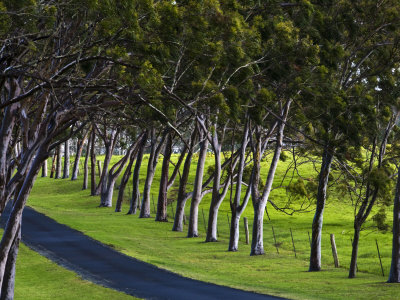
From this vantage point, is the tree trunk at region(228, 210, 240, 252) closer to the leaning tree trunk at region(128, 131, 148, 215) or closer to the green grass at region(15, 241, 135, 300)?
the green grass at region(15, 241, 135, 300)

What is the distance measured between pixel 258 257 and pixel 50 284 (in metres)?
12.5

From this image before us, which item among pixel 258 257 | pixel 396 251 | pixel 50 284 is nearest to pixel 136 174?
pixel 258 257

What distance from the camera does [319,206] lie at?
29625 millimetres

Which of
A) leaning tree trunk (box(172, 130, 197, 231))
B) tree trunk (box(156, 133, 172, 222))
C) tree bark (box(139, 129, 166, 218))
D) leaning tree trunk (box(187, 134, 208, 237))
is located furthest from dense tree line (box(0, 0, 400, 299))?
tree bark (box(139, 129, 166, 218))

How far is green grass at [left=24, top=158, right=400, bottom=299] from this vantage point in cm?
2470

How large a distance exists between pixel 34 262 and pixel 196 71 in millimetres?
14733

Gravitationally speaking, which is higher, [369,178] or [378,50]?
[378,50]

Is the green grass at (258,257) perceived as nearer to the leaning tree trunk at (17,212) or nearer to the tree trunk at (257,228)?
the tree trunk at (257,228)

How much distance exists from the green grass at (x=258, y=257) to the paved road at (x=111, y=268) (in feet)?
3.37

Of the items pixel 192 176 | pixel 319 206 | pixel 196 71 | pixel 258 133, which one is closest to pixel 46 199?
pixel 192 176

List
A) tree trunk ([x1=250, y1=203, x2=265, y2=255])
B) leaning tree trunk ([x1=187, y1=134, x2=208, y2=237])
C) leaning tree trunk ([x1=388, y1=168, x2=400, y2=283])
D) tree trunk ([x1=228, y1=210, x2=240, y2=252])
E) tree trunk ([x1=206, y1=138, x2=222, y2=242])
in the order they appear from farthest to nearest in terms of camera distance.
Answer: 1. leaning tree trunk ([x1=187, y1=134, x2=208, y2=237])
2. tree trunk ([x1=206, y1=138, x2=222, y2=242])
3. tree trunk ([x1=228, y1=210, x2=240, y2=252])
4. tree trunk ([x1=250, y1=203, x2=265, y2=255])
5. leaning tree trunk ([x1=388, y1=168, x2=400, y2=283])

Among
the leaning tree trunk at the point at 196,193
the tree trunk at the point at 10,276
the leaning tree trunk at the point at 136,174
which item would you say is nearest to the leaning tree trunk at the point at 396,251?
the tree trunk at the point at 10,276

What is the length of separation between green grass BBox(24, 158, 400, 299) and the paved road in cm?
103

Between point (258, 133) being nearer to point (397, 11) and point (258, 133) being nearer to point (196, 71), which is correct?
point (397, 11)
